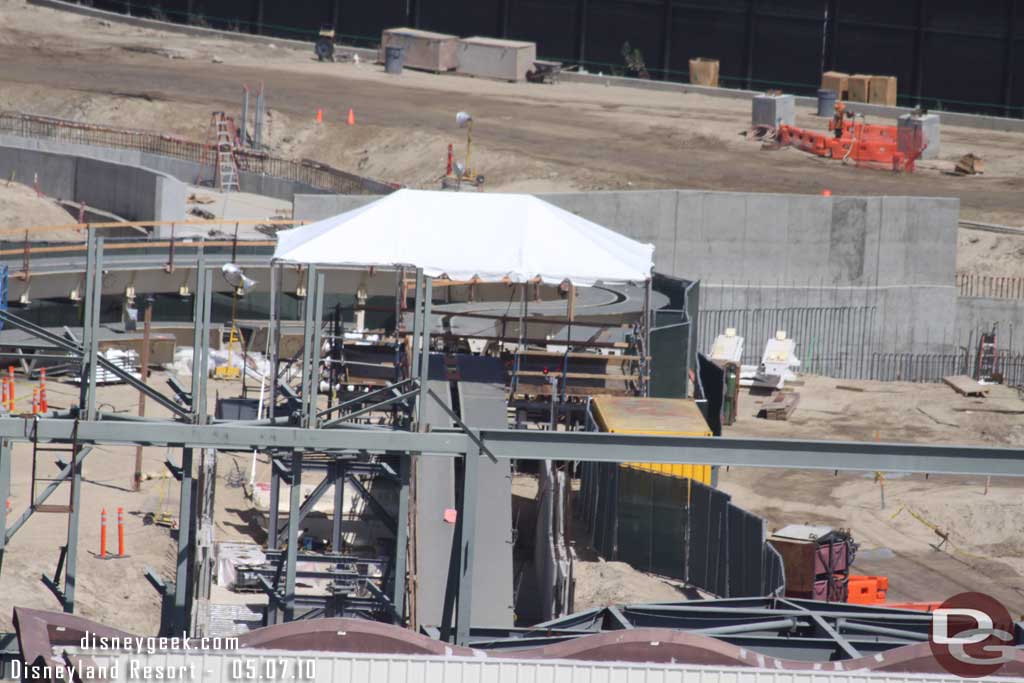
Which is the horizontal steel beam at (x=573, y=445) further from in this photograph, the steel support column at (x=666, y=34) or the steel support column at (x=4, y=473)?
the steel support column at (x=666, y=34)

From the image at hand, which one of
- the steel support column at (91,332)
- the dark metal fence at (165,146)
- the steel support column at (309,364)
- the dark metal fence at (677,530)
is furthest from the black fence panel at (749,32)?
the steel support column at (91,332)

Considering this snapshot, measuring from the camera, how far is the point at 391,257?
1007 inches

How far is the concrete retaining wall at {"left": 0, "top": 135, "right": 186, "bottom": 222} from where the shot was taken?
151ft

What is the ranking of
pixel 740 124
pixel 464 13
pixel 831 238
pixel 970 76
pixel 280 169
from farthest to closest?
pixel 464 13
pixel 970 76
pixel 740 124
pixel 280 169
pixel 831 238

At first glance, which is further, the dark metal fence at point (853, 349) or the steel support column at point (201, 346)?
the dark metal fence at point (853, 349)

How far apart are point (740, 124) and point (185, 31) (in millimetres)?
25663

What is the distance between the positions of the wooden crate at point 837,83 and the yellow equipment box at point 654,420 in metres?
38.1

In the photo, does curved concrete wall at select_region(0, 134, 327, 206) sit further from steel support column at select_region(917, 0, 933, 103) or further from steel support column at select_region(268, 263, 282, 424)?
steel support column at select_region(917, 0, 933, 103)

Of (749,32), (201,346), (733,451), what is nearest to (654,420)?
Result: (733,451)

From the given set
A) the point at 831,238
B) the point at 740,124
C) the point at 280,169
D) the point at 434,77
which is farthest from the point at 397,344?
the point at 434,77

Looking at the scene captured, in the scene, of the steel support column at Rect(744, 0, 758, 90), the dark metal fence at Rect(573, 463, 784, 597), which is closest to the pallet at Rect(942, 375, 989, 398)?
Result: the dark metal fence at Rect(573, 463, 784, 597)

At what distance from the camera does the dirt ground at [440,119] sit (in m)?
50.9

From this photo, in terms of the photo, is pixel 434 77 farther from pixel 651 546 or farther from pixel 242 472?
pixel 651 546

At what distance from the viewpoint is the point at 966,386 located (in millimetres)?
39219
